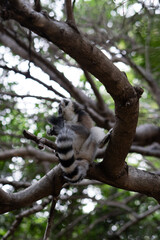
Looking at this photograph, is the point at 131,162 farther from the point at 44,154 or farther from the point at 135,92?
the point at 135,92

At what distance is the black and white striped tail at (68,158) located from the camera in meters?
3.30

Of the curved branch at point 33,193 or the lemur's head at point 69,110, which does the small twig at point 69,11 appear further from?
the lemur's head at point 69,110

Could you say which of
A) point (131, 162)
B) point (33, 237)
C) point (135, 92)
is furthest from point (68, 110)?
point (131, 162)

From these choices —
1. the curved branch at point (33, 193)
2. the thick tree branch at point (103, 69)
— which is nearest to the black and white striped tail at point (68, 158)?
the curved branch at point (33, 193)

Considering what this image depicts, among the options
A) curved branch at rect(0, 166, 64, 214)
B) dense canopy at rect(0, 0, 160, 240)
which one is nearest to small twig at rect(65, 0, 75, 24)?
dense canopy at rect(0, 0, 160, 240)

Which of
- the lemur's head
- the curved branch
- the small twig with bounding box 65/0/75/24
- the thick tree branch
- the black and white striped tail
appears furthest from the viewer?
the lemur's head

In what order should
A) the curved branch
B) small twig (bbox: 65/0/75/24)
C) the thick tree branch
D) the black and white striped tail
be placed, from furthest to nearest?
the curved branch → the black and white striped tail → small twig (bbox: 65/0/75/24) → the thick tree branch

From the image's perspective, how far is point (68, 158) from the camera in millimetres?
3365

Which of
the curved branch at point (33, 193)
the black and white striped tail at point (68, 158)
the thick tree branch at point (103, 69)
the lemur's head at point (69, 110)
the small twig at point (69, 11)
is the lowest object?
the curved branch at point (33, 193)

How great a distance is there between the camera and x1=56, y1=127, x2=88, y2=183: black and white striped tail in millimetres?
3299

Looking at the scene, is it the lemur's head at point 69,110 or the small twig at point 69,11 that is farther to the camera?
the lemur's head at point 69,110

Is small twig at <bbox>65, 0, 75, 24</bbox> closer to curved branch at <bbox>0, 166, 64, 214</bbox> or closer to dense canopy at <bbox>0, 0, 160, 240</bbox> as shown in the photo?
dense canopy at <bbox>0, 0, 160, 240</bbox>

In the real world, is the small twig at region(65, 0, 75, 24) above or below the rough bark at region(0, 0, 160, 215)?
above

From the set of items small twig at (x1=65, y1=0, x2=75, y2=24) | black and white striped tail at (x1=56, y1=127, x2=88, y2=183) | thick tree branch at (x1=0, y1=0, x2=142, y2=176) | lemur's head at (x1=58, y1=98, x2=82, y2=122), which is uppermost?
small twig at (x1=65, y1=0, x2=75, y2=24)
